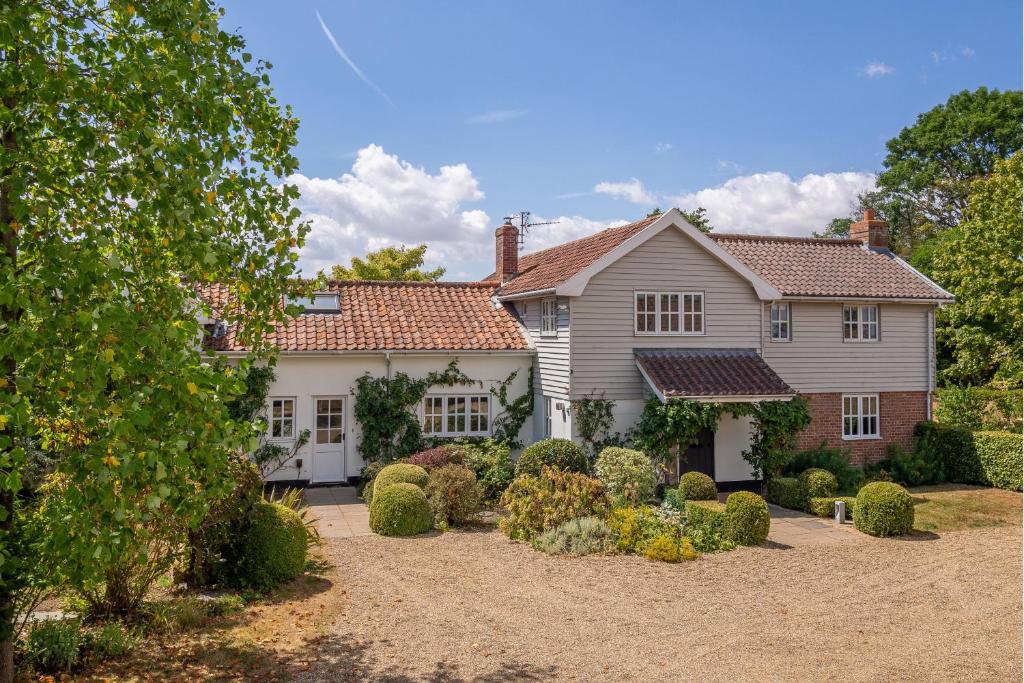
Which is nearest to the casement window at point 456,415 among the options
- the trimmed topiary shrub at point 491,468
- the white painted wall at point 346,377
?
the white painted wall at point 346,377

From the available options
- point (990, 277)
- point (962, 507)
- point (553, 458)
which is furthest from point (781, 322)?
point (990, 277)

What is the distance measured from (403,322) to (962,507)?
15911 mm

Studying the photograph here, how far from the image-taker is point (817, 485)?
18.9 metres

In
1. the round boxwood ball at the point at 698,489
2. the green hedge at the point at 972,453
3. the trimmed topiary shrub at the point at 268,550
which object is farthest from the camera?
the green hedge at the point at 972,453

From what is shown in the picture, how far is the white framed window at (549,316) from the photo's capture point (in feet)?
69.4

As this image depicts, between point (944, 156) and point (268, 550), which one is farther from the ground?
point (944, 156)

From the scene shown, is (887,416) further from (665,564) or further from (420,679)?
(420,679)

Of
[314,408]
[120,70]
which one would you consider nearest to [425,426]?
[314,408]

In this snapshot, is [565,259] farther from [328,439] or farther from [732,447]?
[328,439]

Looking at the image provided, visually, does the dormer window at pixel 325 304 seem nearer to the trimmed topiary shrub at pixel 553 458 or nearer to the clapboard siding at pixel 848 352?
the trimmed topiary shrub at pixel 553 458

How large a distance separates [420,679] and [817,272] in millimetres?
20137

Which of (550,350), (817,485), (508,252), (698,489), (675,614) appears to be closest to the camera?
(675,614)

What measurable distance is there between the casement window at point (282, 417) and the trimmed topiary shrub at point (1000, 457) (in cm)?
2011

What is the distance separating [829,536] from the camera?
648 inches
